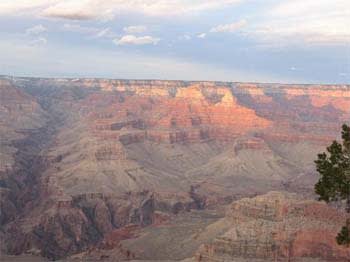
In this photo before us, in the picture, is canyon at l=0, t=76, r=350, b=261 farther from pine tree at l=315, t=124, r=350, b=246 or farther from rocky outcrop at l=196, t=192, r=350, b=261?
pine tree at l=315, t=124, r=350, b=246

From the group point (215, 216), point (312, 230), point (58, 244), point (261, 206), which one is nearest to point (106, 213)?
point (58, 244)

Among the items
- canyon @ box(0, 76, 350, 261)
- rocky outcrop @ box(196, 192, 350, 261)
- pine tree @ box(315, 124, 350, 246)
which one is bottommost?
canyon @ box(0, 76, 350, 261)

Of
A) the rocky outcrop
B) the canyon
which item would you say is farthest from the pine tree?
the canyon

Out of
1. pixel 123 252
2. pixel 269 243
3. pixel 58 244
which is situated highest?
pixel 269 243

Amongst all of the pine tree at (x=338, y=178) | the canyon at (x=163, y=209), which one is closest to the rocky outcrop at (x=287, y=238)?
the canyon at (x=163, y=209)

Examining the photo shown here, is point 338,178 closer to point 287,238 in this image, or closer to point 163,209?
point 287,238

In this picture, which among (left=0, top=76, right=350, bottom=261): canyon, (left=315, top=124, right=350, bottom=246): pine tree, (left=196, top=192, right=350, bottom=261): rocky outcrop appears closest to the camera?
(left=315, top=124, right=350, bottom=246): pine tree

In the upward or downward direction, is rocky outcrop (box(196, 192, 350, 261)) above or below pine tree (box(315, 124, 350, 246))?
below

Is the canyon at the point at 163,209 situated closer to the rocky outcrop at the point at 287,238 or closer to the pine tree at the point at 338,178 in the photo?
the rocky outcrop at the point at 287,238

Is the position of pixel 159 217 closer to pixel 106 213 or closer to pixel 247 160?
pixel 106 213
